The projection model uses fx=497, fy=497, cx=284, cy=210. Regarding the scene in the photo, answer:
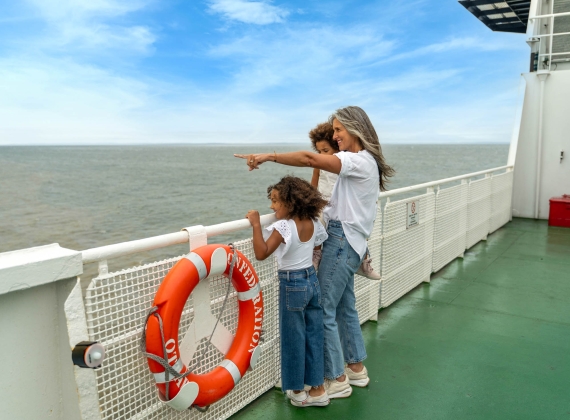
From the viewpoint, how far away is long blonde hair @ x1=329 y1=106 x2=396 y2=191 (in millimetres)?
2264

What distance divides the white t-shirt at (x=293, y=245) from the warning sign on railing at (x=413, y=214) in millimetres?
1766

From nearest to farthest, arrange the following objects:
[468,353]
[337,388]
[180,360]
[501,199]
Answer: [180,360] < [337,388] < [468,353] < [501,199]

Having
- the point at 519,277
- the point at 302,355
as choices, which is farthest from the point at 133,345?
the point at 519,277

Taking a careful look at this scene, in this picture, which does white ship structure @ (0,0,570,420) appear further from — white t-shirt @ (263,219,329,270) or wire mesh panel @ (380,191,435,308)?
white t-shirt @ (263,219,329,270)

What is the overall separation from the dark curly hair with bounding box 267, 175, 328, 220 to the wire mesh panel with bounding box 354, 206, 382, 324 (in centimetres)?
124

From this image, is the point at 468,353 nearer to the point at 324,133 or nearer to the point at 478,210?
the point at 324,133

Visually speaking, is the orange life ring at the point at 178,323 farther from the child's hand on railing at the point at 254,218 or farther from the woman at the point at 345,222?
the woman at the point at 345,222

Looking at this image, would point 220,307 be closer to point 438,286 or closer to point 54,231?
point 438,286

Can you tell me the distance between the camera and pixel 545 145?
809 centimetres

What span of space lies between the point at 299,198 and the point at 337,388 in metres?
1.03

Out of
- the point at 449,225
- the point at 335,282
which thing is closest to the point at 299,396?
the point at 335,282

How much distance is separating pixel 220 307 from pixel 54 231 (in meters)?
25.3

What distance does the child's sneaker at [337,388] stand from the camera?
8.30 ft

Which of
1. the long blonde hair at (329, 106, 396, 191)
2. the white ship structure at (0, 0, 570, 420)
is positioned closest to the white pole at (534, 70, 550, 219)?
the white ship structure at (0, 0, 570, 420)
